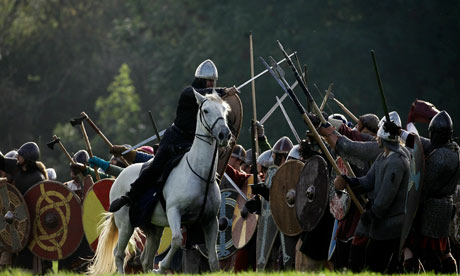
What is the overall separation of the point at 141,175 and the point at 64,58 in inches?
1276

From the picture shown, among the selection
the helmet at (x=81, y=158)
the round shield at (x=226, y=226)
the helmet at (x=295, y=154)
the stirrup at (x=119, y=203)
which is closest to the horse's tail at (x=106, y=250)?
the stirrup at (x=119, y=203)

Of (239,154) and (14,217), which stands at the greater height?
(239,154)

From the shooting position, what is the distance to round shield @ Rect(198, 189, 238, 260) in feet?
36.4

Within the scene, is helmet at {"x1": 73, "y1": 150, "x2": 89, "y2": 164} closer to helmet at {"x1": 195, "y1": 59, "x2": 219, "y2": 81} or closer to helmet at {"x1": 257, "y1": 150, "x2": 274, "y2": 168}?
helmet at {"x1": 257, "y1": 150, "x2": 274, "y2": 168}

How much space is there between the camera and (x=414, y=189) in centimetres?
840

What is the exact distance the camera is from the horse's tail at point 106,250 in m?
10.7

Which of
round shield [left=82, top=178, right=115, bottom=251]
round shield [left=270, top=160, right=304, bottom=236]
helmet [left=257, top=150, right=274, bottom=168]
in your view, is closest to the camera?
round shield [left=270, top=160, right=304, bottom=236]

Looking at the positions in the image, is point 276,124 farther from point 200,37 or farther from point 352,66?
point 200,37

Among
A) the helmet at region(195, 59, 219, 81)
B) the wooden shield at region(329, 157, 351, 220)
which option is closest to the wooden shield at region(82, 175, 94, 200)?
the helmet at region(195, 59, 219, 81)

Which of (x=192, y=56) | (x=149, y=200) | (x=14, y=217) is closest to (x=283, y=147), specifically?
(x=149, y=200)

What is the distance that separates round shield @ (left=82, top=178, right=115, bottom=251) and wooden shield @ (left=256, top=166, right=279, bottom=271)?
216 centimetres

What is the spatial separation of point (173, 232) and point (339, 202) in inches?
58.1

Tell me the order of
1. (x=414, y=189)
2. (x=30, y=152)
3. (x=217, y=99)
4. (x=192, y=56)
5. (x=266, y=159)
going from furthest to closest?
(x=192, y=56) < (x=30, y=152) < (x=266, y=159) < (x=217, y=99) < (x=414, y=189)

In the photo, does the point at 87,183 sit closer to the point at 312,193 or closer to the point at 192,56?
the point at 312,193
